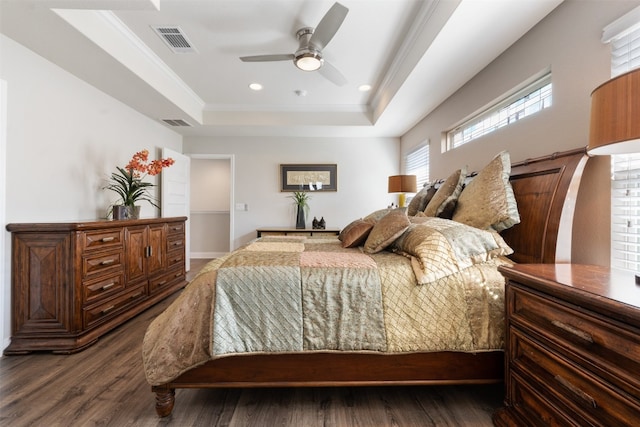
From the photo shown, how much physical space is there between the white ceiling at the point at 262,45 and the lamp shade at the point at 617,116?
45.3 inches

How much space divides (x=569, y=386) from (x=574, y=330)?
207mm

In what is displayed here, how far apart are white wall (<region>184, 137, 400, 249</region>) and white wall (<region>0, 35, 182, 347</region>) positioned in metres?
1.75

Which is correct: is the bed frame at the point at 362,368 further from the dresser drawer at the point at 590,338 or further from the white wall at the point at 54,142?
the white wall at the point at 54,142

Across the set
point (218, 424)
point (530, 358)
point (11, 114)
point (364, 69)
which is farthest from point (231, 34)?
point (530, 358)

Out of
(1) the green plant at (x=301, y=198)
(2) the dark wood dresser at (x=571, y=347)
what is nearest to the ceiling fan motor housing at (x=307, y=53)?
(2) the dark wood dresser at (x=571, y=347)

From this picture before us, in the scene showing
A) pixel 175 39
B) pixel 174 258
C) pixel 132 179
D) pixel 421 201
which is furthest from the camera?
pixel 174 258

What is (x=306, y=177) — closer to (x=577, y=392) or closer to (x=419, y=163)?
(x=419, y=163)

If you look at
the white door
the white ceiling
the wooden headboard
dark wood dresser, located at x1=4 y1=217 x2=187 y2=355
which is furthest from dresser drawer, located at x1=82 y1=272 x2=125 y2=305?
the wooden headboard

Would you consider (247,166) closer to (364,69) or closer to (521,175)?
(364,69)

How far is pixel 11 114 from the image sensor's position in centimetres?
200

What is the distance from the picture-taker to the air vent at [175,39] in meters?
2.30

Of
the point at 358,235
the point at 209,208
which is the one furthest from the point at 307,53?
the point at 209,208

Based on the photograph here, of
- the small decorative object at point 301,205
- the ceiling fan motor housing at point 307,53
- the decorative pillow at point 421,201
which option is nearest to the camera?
the ceiling fan motor housing at point 307,53

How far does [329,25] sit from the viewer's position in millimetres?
1940
